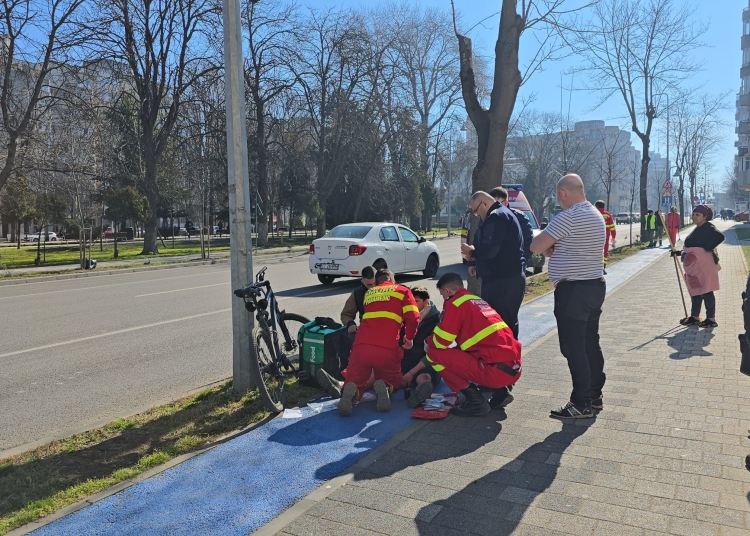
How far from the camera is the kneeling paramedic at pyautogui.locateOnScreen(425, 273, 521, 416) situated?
5.06 meters

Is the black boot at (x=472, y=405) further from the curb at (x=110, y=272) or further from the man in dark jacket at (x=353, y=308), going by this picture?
the curb at (x=110, y=272)

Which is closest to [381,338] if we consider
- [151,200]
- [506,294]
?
[506,294]

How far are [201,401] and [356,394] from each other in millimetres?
1409

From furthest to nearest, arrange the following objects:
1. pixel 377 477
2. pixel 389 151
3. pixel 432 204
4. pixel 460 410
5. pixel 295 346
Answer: pixel 432 204 → pixel 389 151 → pixel 295 346 → pixel 460 410 → pixel 377 477

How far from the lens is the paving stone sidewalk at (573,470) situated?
3328 mm

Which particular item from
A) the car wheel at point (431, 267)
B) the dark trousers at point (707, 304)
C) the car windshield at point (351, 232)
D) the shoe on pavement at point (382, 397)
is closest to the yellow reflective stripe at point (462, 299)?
the shoe on pavement at point (382, 397)

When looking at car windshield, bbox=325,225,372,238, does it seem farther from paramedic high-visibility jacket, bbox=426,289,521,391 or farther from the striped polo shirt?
the striped polo shirt

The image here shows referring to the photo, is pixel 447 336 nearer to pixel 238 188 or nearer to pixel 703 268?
pixel 238 188

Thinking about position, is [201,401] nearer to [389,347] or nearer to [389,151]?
[389,347]

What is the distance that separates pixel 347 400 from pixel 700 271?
6283 mm

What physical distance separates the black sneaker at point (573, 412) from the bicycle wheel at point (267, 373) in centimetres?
224

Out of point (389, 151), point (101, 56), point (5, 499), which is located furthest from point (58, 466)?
point (389, 151)

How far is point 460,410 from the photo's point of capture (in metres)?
5.16

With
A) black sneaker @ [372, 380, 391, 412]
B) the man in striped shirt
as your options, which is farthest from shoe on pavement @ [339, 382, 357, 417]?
the man in striped shirt
